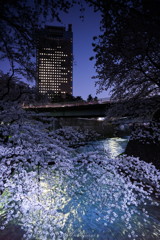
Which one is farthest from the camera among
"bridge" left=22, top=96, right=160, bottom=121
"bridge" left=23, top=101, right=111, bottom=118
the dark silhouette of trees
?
"bridge" left=23, top=101, right=111, bottom=118

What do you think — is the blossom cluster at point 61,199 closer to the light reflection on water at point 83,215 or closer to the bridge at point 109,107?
→ the light reflection on water at point 83,215

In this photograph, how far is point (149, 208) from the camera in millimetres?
6457

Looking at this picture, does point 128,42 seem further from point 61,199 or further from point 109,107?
point 109,107

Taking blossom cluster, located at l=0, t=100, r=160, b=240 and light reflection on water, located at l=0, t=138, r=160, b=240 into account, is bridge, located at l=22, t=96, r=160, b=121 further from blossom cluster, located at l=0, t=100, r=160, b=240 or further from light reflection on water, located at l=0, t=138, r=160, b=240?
light reflection on water, located at l=0, t=138, r=160, b=240

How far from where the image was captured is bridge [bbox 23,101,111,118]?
28.2 meters

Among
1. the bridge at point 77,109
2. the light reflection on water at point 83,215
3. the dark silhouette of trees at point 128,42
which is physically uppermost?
the dark silhouette of trees at point 128,42

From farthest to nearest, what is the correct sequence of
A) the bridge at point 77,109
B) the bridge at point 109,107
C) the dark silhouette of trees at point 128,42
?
the bridge at point 77,109 → the bridge at point 109,107 → the dark silhouette of trees at point 128,42

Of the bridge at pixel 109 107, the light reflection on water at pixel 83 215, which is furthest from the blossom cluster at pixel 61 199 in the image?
the bridge at pixel 109 107

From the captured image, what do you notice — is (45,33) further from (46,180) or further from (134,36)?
(46,180)

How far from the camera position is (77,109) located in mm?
31594

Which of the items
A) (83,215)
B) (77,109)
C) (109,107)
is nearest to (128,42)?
(83,215)

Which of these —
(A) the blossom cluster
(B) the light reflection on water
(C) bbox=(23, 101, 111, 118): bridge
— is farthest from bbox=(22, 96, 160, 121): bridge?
(B) the light reflection on water

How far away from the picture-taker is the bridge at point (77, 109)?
2817cm

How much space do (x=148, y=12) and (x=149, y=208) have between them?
7453mm
